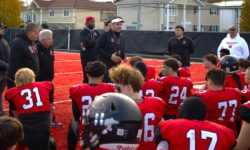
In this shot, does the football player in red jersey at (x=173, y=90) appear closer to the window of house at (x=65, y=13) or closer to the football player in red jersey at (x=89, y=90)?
the football player in red jersey at (x=89, y=90)

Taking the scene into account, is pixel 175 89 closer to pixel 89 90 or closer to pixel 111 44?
pixel 89 90

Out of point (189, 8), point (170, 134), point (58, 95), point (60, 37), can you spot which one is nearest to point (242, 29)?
point (189, 8)

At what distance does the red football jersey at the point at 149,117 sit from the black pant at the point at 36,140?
5.06ft

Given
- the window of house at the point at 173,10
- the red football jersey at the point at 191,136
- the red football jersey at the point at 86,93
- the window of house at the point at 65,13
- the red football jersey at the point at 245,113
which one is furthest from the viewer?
the window of house at the point at 65,13

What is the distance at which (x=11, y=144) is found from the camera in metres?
2.71

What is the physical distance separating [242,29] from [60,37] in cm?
2798

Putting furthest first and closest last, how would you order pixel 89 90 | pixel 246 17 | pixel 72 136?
1. pixel 246 17
2. pixel 72 136
3. pixel 89 90

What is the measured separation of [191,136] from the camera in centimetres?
340

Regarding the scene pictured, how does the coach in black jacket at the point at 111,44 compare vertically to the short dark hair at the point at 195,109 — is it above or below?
above

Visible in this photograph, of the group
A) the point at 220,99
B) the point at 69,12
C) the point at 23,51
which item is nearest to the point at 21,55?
the point at 23,51

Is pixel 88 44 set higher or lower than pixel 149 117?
higher

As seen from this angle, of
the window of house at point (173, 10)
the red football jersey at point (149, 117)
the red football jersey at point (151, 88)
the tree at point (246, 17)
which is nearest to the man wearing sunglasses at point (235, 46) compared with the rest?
the red football jersey at point (151, 88)

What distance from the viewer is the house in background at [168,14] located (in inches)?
2383

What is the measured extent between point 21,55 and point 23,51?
74 millimetres
